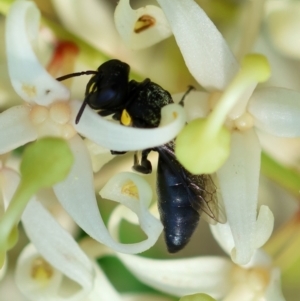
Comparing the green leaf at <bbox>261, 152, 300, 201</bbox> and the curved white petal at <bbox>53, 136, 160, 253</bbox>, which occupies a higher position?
the curved white petal at <bbox>53, 136, 160, 253</bbox>

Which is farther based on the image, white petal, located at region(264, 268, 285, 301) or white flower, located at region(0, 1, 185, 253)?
white petal, located at region(264, 268, 285, 301)

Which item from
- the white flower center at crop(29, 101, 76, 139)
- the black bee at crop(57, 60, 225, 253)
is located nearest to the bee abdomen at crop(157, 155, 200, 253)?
the black bee at crop(57, 60, 225, 253)

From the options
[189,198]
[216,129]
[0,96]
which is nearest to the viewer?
[216,129]

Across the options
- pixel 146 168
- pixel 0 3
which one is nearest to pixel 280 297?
pixel 146 168

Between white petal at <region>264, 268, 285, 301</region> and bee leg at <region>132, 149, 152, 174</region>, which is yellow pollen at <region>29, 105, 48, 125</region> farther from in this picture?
white petal at <region>264, 268, 285, 301</region>

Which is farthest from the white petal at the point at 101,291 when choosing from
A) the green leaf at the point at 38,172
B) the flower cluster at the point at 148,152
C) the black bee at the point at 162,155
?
the green leaf at the point at 38,172

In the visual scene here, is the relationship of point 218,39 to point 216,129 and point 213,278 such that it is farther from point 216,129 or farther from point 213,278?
point 213,278

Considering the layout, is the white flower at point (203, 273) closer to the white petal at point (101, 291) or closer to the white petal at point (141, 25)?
the white petal at point (101, 291)
